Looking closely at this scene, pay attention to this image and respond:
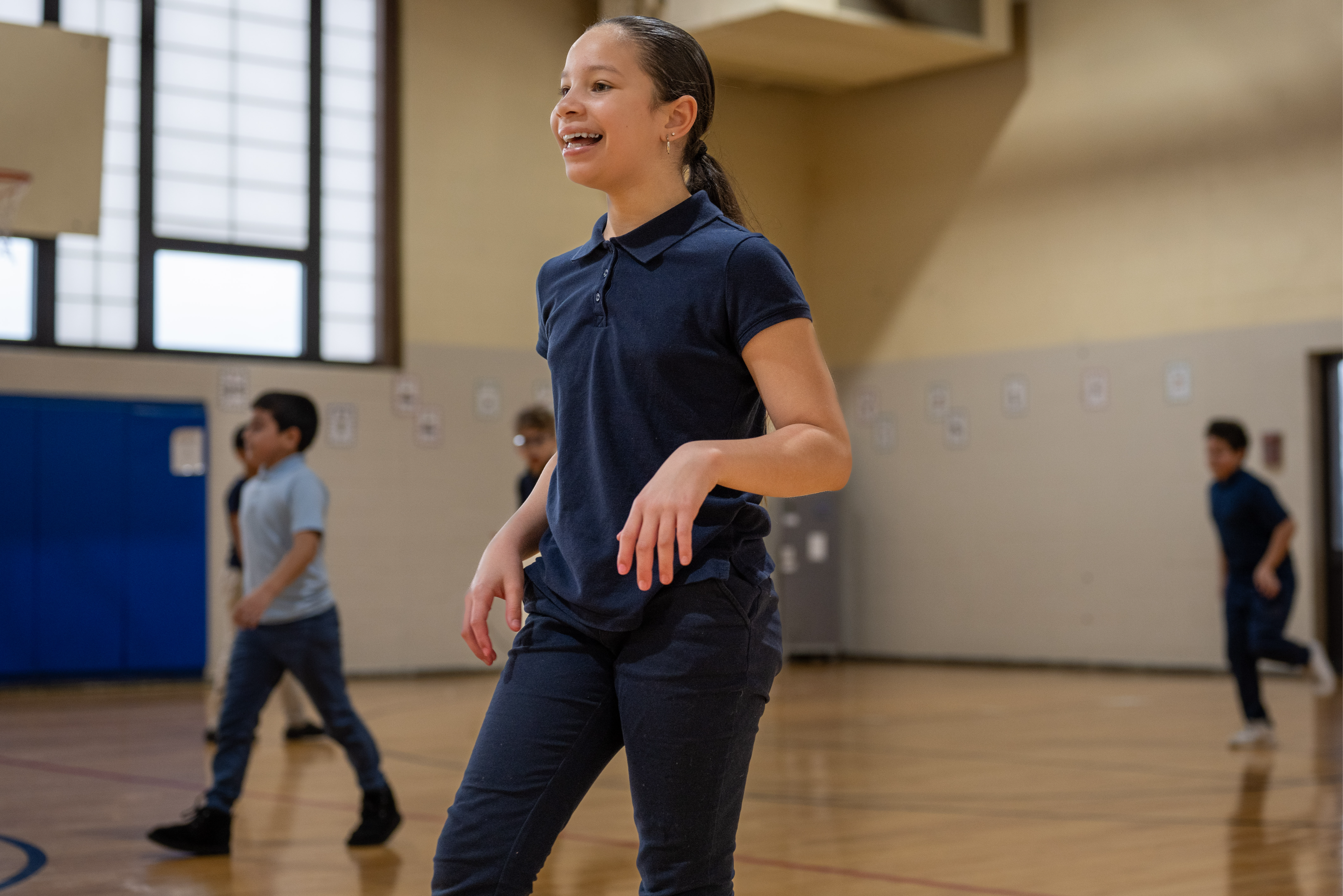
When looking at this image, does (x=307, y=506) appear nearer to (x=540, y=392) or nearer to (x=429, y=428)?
(x=429, y=428)

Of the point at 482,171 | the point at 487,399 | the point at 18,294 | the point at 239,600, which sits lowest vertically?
the point at 239,600

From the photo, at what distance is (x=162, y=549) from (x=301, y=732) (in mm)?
3260

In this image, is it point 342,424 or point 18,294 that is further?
point 342,424

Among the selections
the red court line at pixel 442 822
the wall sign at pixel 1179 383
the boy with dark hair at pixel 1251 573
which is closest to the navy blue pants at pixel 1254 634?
the boy with dark hair at pixel 1251 573

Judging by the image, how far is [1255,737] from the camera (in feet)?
24.7

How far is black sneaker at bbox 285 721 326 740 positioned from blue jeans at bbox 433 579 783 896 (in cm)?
665

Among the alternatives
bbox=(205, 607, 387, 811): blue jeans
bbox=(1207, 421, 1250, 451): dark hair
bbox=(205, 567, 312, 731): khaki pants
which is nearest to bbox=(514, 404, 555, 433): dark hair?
bbox=(205, 607, 387, 811): blue jeans

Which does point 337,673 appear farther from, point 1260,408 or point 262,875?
point 1260,408

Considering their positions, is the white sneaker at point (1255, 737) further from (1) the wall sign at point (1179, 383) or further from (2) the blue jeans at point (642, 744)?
(2) the blue jeans at point (642, 744)

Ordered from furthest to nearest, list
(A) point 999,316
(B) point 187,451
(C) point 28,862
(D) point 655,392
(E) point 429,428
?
1. (A) point 999,316
2. (E) point 429,428
3. (B) point 187,451
4. (C) point 28,862
5. (D) point 655,392

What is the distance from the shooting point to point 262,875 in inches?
181

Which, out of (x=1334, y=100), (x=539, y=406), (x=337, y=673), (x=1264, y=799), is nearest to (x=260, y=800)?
(x=337, y=673)

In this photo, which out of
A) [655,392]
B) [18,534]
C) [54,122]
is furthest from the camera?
[18,534]

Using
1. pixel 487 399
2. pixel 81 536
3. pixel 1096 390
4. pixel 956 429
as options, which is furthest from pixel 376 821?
pixel 956 429
